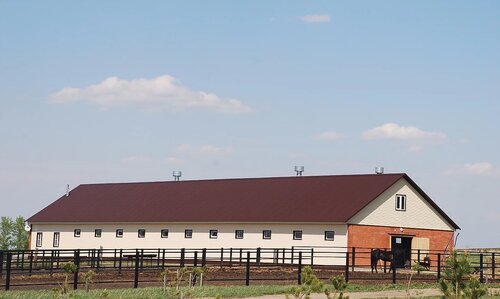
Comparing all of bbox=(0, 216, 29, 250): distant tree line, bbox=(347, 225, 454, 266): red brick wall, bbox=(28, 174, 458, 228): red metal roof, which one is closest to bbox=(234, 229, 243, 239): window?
bbox=(28, 174, 458, 228): red metal roof

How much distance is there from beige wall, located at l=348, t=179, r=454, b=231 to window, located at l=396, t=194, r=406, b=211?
0.20 m

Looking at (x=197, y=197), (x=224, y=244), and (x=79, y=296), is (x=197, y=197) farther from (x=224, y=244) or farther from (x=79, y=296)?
(x=79, y=296)

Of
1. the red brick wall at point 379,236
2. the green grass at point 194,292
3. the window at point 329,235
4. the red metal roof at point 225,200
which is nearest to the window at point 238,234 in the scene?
the red metal roof at point 225,200

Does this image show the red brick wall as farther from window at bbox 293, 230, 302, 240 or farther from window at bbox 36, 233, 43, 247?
window at bbox 36, 233, 43, 247

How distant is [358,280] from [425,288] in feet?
14.8

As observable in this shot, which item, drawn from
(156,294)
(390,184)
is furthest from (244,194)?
(156,294)

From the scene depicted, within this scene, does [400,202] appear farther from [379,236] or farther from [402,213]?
[379,236]

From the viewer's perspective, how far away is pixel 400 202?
5372 centimetres

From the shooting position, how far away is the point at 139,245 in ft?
202

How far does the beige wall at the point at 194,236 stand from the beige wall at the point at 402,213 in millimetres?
2146

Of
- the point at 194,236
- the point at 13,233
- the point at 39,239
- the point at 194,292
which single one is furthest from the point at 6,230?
the point at 194,292

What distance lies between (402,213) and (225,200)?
12551 mm

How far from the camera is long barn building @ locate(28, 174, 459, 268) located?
170 feet

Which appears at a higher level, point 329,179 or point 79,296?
point 329,179
